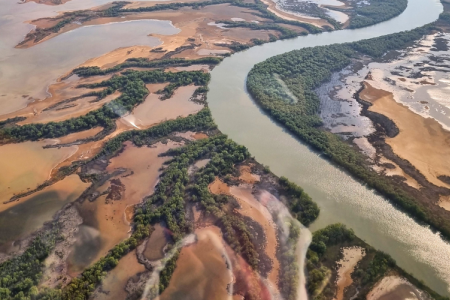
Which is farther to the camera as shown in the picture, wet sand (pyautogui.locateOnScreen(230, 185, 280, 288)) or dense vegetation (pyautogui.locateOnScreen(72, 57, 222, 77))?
dense vegetation (pyautogui.locateOnScreen(72, 57, 222, 77))

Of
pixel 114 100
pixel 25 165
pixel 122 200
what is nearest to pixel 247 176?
pixel 122 200

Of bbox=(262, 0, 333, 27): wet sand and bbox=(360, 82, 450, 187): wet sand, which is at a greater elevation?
bbox=(262, 0, 333, 27): wet sand

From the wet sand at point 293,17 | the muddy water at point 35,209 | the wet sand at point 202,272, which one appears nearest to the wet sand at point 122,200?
the muddy water at point 35,209

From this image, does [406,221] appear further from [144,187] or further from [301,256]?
[144,187]

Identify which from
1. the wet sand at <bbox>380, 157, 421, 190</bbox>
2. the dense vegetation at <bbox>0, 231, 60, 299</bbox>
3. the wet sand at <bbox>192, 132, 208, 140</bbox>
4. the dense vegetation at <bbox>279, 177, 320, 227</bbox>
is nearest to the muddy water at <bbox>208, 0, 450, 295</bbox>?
the dense vegetation at <bbox>279, 177, 320, 227</bbox>

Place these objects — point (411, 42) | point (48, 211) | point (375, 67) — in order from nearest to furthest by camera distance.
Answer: point (48, 211), point (375, 67), point (411, 42)

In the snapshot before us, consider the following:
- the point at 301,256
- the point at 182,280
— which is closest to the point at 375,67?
the point at 301,256

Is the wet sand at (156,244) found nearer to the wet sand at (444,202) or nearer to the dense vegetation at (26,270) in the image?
the dense vegetation at (26,270)

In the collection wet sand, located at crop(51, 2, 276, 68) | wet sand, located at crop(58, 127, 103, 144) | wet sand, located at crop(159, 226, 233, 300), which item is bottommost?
wet sand, located at crop(159, 226, 233, 300)

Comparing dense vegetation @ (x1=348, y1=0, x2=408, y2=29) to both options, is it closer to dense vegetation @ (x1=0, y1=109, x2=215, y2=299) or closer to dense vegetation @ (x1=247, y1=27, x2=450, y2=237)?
dense vegetation @ (x1=247, y1=27, x2=450, y2=237)
